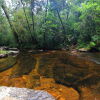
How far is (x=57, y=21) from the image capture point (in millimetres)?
18922

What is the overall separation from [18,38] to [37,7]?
4862 mm

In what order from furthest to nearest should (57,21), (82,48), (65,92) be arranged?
1. (57,21)
2. (82,48)
3. (65,92)

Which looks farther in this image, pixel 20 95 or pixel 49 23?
pixel 49 23

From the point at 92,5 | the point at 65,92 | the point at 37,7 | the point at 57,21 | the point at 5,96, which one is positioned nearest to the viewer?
the point at 5,96

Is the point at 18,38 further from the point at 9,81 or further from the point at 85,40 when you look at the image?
the point at 9,81

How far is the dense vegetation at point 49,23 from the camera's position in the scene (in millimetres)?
14984

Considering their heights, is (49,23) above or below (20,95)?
below

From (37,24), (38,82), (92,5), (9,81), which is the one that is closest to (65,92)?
(38,82)

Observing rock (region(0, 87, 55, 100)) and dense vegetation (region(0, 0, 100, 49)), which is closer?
rock (region(0, 87, 55, 100))

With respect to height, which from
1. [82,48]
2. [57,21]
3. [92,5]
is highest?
[92,5]

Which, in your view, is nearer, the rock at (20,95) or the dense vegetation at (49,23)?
the rock at (20,95)

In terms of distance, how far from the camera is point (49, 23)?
→ 57.2 ft

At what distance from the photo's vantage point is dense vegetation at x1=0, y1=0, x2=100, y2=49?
1498cm

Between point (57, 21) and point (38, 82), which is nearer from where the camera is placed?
point (38, 82)
